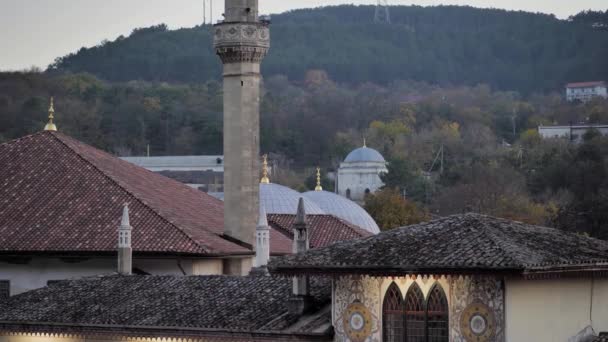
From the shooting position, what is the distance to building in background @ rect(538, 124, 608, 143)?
13588 centimetres

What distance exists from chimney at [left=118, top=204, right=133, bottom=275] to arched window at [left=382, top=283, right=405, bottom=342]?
9286mm

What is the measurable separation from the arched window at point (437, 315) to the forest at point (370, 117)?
137 ft

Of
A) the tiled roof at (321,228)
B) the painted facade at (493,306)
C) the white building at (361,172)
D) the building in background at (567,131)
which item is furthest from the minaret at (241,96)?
A: the building in background at (567,131)

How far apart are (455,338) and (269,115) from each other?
386ft

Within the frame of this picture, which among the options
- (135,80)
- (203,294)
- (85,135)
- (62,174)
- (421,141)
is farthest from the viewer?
(135,80)

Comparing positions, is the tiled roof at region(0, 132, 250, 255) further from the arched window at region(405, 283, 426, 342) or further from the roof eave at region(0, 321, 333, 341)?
the arched window at region(405, 283, 426, 342)

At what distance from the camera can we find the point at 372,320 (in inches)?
836

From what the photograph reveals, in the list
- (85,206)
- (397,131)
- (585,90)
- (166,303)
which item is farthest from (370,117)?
(166,303)

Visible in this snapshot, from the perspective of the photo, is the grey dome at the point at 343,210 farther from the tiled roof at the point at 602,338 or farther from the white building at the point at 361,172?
the white building at the point at 361,172

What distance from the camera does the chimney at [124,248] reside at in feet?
96.7

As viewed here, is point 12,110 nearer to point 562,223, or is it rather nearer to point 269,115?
point 269,115

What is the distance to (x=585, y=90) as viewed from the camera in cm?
18400

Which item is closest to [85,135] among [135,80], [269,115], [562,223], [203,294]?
[269,115]

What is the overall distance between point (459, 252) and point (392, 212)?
5328cm
